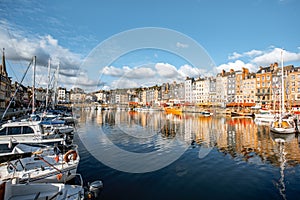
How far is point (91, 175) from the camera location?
43.3 feet

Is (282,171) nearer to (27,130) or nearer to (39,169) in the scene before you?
(39,169)

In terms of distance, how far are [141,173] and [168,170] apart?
2.13 metres

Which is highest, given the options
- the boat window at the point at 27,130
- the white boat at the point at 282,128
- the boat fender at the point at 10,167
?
the boat window at the point at 27,130

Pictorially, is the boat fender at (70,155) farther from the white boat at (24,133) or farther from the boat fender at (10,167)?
the white boat at (24,133)

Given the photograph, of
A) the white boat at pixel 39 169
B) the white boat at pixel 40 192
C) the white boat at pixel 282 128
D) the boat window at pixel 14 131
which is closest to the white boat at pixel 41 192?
the white boat at pixel 40 192

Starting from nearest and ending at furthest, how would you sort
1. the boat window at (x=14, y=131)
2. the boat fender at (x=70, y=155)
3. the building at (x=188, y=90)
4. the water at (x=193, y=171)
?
the water at (x=193, y=171) → the boat fender at (x=70, y=155) → the boat window at (x=14, y=131) → the building at (x=188, y=90)

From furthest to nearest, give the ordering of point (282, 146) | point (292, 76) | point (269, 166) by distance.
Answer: point (292, 76) < point (282, 146) < point (269, 166)

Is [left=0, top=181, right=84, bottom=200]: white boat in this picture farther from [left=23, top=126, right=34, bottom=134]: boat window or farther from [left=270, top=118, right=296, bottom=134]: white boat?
[left=270, top=118, right=296, bottom=134]: white boat

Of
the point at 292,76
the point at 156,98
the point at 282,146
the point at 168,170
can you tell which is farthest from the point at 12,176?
the point at 156,98

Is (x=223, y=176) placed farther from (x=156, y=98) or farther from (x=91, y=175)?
(x=156, y=98)

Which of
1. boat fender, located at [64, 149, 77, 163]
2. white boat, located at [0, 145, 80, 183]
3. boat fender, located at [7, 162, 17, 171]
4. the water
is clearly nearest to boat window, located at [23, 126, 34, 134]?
the water

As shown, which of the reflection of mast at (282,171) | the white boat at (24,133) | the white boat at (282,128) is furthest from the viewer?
the white boat at (282,128)

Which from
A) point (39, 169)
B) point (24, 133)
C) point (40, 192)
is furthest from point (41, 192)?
point (24, 133)

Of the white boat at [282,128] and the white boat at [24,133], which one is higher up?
the white boat at [24,133]
